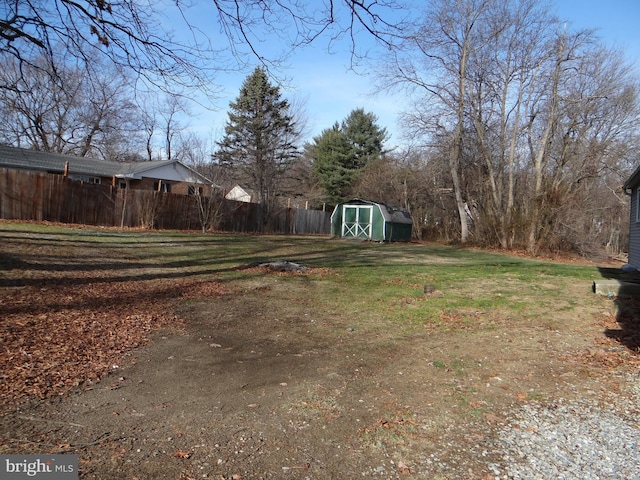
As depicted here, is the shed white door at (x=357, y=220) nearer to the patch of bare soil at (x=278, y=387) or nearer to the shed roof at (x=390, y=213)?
the shed roof at (x=390, y=213)

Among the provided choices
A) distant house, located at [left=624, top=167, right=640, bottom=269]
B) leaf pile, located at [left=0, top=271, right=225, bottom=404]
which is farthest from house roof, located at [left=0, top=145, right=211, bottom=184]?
distant house, located at [left=624, top=167, right=640, bottom=269]

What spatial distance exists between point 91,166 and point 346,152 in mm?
21907

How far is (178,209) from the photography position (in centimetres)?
2153

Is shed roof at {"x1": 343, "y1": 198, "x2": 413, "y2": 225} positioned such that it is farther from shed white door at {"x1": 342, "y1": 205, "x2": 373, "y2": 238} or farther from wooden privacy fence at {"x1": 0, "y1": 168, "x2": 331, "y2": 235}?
wooden privacy fence at {"x1": 0, "y1": 168, "x2": 331, "y2": 235}

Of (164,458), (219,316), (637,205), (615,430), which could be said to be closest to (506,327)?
(615,430)

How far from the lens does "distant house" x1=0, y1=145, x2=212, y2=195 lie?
2303 centimetres

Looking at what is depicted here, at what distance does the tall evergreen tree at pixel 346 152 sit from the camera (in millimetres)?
38781

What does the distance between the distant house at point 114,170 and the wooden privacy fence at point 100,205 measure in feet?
5.65

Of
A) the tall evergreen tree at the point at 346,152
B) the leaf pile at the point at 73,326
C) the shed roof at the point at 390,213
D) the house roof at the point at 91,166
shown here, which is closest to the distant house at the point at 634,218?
the shed roof at the point at 390,213

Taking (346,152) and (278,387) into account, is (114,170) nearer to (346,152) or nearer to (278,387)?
(346,152)

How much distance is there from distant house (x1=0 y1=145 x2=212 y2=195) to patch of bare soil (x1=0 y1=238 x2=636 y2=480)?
688 inches

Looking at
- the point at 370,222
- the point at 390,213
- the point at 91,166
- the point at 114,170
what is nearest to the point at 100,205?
the point at 91,166

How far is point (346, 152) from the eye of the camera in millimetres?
39250

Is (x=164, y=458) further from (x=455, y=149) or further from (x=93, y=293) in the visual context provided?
(x=455, y=149)
